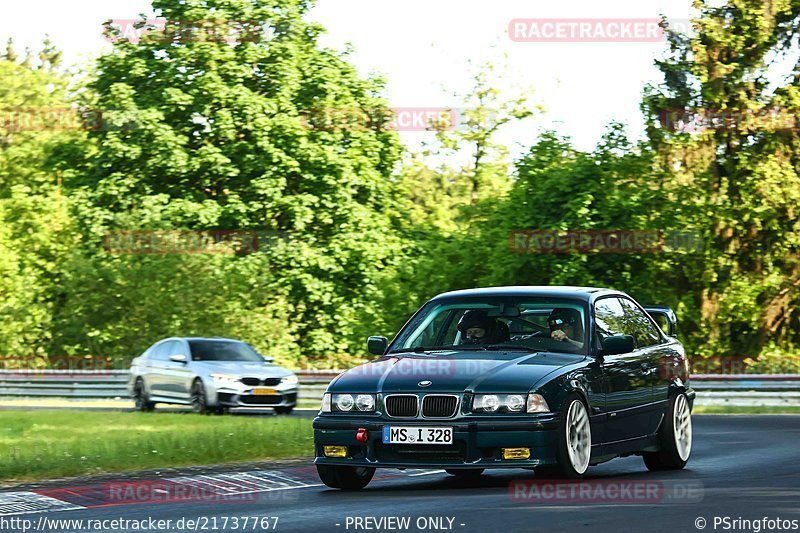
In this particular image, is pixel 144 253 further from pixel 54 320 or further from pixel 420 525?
pixel 420 525

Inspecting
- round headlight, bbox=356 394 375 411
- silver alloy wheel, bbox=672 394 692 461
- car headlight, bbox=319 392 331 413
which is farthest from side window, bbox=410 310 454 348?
silver alloy wheel, bbox=672 394 692 461

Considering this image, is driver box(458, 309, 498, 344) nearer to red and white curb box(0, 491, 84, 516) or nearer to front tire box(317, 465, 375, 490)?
front tire box(317, 465, 375, 490)

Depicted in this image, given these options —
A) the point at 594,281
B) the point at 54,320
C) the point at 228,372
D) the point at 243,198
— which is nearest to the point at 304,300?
the point at 243,198

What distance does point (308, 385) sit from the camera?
34.2 metres

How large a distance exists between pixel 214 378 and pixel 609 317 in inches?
566

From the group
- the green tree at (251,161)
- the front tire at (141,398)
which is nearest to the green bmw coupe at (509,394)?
the front tire at (141,398)

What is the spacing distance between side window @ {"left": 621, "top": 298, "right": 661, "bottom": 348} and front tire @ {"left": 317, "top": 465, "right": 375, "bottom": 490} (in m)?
3.02

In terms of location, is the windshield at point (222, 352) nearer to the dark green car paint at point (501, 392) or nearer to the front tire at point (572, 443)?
the dark green car paint at point (501, 392)

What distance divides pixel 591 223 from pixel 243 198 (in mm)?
15148

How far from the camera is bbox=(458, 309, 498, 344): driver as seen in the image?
1218cm

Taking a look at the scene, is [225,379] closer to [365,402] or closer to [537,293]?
[537,293]

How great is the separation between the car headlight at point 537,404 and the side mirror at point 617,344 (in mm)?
1274

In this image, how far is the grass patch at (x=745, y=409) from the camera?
27.3 meters

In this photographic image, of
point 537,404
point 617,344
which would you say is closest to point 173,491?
point 537,404
